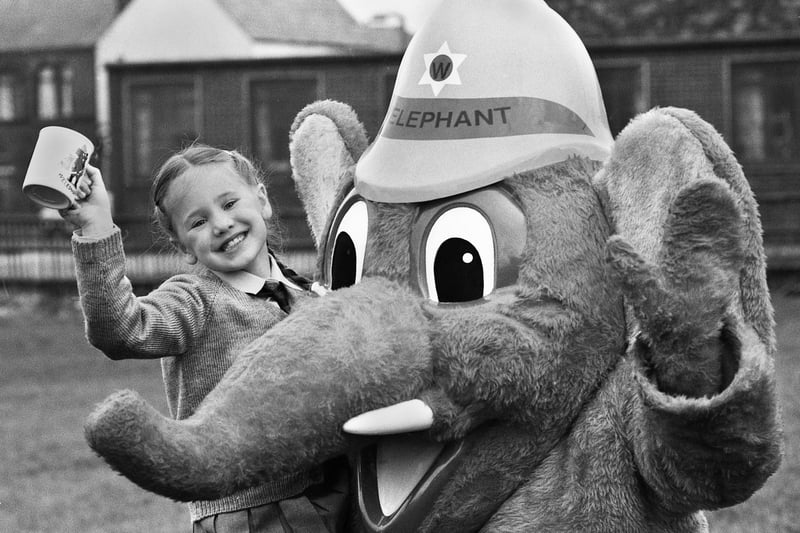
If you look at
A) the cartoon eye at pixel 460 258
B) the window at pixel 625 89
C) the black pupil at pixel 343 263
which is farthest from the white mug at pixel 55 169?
the window at pixel 625 89

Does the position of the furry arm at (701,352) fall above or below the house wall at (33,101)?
above

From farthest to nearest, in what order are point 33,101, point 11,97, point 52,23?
point 52,23 → point 11,97 → point 33,101

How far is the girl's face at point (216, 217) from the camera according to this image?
2.48 meters

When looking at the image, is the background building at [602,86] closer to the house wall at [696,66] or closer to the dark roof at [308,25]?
the house wall at [696,66]

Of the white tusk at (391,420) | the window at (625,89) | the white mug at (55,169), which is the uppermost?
the white mug at (55,169)

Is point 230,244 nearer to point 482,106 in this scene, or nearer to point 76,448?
point 482,106

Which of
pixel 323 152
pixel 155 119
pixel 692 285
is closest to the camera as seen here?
pixel 692 285

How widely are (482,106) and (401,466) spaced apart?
0.72 m

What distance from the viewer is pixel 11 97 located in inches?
1203

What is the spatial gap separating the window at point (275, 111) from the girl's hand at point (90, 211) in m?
13.4

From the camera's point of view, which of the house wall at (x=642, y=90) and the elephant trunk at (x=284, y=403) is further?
the house wall at (x=642, y=90)

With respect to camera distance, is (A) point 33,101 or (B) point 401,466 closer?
(B) point 401,466

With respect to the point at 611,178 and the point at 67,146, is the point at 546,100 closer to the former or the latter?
the point at 611,178

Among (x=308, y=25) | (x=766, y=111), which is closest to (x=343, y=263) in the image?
(x=766, y=111)
